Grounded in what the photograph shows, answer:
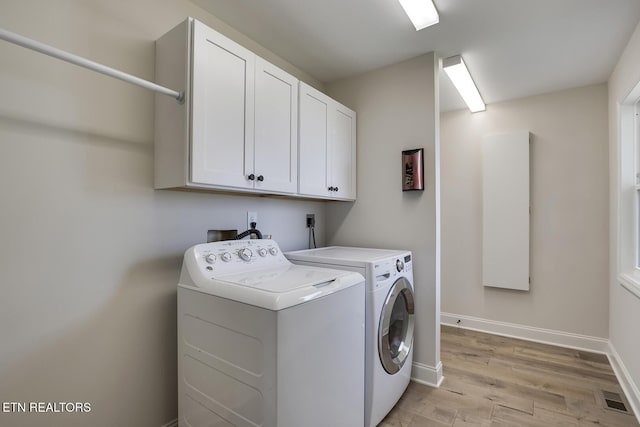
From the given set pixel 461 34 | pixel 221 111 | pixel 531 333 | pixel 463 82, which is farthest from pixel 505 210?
pixel 221 111

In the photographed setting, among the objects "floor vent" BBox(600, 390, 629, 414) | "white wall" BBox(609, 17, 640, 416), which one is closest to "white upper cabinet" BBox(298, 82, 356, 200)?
"white wall" BBox(609, 17, 640, 416)

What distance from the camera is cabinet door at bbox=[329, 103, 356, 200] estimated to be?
2410mm

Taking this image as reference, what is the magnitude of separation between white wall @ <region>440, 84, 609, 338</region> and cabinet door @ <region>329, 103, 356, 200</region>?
153 centimetres

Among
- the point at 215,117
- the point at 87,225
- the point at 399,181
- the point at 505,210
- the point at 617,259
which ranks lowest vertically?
the point at 617,259

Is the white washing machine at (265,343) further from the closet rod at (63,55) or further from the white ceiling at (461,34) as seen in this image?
the white ceiling at (461,34)

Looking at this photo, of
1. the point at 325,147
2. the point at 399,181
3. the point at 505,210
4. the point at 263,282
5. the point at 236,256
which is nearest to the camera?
the point at 263,282

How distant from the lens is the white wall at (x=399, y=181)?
7.49ft

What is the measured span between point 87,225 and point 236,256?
0.69 metres

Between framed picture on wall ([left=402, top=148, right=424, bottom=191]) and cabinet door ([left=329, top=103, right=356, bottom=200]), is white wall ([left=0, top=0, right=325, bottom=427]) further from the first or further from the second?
framed picture on wall ([left=402, top=148, right=424, bottom=191])

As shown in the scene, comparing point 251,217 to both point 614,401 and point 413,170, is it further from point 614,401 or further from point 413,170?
point 614,401

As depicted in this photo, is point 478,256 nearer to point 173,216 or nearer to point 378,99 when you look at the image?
point 378,99

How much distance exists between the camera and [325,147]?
7.61 ft

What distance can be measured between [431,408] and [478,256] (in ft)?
6.18

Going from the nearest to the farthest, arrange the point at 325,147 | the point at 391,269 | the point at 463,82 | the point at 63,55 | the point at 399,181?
the point at 63,55 → the point at 391,269 → the point at 325,147 → the point at 399,181 → the point at 463,82
